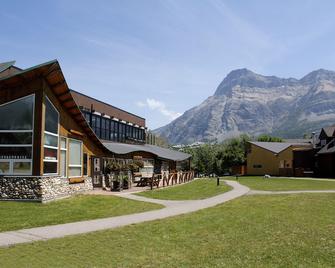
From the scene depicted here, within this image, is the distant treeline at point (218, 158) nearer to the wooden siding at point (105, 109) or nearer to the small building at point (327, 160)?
the small building at point (327, 160)

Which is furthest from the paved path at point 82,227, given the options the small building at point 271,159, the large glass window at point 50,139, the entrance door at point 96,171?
the small building at point 271,159

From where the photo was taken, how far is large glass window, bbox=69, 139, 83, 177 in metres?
21.1

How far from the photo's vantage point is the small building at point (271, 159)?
194ft

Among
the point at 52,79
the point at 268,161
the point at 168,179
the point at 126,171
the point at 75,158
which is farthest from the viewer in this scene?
the point at 268,161

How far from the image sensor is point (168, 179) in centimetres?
3058

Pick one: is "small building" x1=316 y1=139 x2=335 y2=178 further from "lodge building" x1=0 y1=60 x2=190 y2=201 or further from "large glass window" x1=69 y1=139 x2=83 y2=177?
"lodge building" x1=0 y1=60 x2=190 y2=201

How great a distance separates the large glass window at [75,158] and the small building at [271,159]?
4186 centimetres

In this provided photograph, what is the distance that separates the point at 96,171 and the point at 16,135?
8.94 metres

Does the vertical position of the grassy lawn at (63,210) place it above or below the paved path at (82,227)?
above

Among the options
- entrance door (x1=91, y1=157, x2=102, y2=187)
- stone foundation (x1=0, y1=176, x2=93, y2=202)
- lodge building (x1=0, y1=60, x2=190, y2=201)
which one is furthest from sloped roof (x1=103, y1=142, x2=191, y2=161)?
stone foundation (x1=0, y1=176, x2=93, y2=202)

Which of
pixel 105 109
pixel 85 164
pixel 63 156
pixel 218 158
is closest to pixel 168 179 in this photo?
pixel 105 109

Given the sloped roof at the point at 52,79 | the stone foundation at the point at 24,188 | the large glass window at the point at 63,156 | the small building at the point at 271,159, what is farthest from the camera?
the small building at the point at 271,159

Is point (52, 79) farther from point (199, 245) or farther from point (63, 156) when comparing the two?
point (199, 245)

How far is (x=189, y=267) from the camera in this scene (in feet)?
25.4
